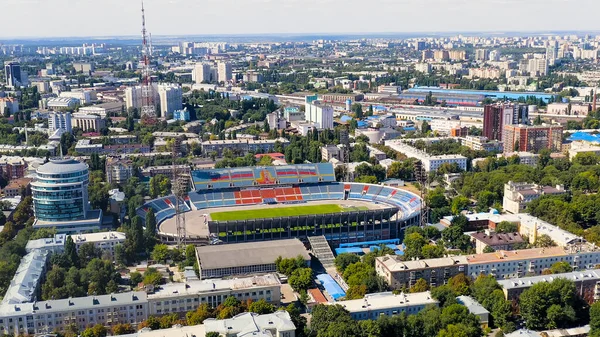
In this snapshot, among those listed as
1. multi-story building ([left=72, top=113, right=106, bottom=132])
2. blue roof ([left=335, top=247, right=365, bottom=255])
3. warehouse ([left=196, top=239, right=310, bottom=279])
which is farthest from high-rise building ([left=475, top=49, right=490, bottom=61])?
warehouse ([left=196, top=239, right=310, bottom=279])

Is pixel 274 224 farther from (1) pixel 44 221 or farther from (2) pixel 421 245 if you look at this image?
(1) pixel 44 221

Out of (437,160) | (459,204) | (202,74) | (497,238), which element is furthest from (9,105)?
(497,238)

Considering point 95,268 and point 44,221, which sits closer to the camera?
point 95,268

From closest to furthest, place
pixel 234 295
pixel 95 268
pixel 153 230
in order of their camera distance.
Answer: pixel 234 295
pixel 95 268
pixel 153 230

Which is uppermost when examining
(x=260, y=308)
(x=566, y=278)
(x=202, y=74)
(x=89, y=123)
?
(x=202, y=74)

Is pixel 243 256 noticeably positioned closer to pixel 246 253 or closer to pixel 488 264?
pixel 246 253

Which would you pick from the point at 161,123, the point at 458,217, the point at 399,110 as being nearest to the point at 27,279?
the point at 458,217

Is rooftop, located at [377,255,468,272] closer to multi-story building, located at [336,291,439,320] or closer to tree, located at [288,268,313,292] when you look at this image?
multi-story building, located at [336,291,439,320]
